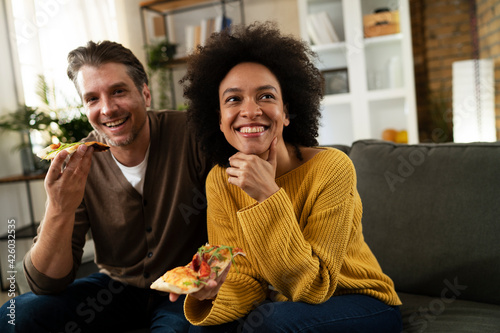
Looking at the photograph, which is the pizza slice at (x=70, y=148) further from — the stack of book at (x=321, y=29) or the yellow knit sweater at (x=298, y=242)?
the stack of book at (x=321, y=29)

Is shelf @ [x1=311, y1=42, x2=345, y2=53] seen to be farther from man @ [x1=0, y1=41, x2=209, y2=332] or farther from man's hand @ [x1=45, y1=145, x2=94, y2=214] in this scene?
man's hand @ [x1=45, y1=145, x2=94, y2=214]

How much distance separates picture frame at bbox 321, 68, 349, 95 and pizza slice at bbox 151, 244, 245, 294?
2.90 meters

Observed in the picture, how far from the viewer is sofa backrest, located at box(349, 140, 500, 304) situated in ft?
4.80

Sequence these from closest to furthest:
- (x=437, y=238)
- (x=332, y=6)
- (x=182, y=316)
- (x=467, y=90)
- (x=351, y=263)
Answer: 1. (x=351, y=263)
2. (x=182, y=316)
3. (x=437, y=238)
4. (x=467, y=90)
5. (x=332, y=6)

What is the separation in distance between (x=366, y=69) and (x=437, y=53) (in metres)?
1.07

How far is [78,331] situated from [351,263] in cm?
95

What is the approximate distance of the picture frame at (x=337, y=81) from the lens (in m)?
3.80

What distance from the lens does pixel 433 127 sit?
4.34 m

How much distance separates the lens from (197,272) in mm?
1111

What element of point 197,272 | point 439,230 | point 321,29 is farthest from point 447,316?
point 321,29

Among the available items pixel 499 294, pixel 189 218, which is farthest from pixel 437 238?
pixel 189 218

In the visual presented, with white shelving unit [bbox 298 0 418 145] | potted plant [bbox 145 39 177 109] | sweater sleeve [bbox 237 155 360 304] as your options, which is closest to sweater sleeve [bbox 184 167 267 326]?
sweater sleeve [bbox 237 155 360 304]

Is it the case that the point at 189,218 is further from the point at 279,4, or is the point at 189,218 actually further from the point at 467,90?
the point at 279,4

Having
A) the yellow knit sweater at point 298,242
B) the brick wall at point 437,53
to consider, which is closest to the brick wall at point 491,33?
the brick wall at point 437,53
